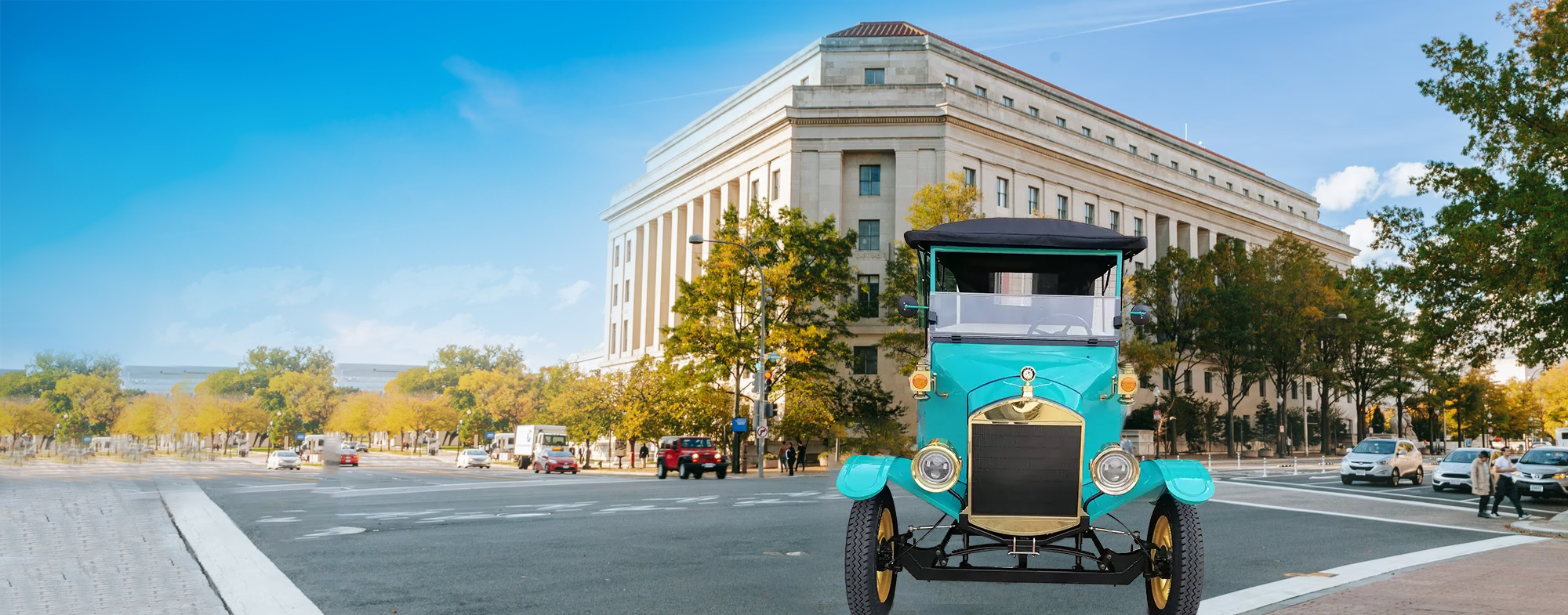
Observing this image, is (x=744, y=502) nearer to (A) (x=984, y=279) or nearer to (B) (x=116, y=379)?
(A) (x=984, y=279)

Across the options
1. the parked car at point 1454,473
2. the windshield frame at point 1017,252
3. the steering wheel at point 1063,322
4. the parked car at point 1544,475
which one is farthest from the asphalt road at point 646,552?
the parked car at point 1454,473

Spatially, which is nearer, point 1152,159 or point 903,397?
point 903,397

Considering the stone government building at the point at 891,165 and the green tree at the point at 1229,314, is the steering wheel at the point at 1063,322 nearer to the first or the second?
the stone government building at the point at 891,165

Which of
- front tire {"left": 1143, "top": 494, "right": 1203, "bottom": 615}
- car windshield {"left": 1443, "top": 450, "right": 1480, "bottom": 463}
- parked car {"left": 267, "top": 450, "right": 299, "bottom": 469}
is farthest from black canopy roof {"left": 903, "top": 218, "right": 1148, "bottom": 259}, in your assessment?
parked car {"left": 267, "top": 450, "right": 299, "bottom": 469}

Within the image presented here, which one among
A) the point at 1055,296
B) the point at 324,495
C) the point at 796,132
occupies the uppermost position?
the point at 796,132

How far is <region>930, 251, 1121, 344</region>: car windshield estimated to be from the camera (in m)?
7.98

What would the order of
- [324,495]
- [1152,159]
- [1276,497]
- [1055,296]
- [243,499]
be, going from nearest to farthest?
[1055,296], [243,499], [324,495], [1276,497], [1152,159]

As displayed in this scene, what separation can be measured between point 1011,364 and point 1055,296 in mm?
1029

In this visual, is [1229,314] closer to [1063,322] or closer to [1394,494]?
[1394,494]

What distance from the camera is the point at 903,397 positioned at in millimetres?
53625

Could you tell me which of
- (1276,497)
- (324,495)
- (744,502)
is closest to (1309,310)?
(1276,497)

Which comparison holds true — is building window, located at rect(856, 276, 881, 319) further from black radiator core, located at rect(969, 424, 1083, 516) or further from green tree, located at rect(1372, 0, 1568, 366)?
black radiator core, located at rect(969, 424, 1083, 516)

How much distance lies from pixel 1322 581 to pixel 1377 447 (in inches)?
1148

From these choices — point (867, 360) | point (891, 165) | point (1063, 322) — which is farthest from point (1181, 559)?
point (891, 165)
